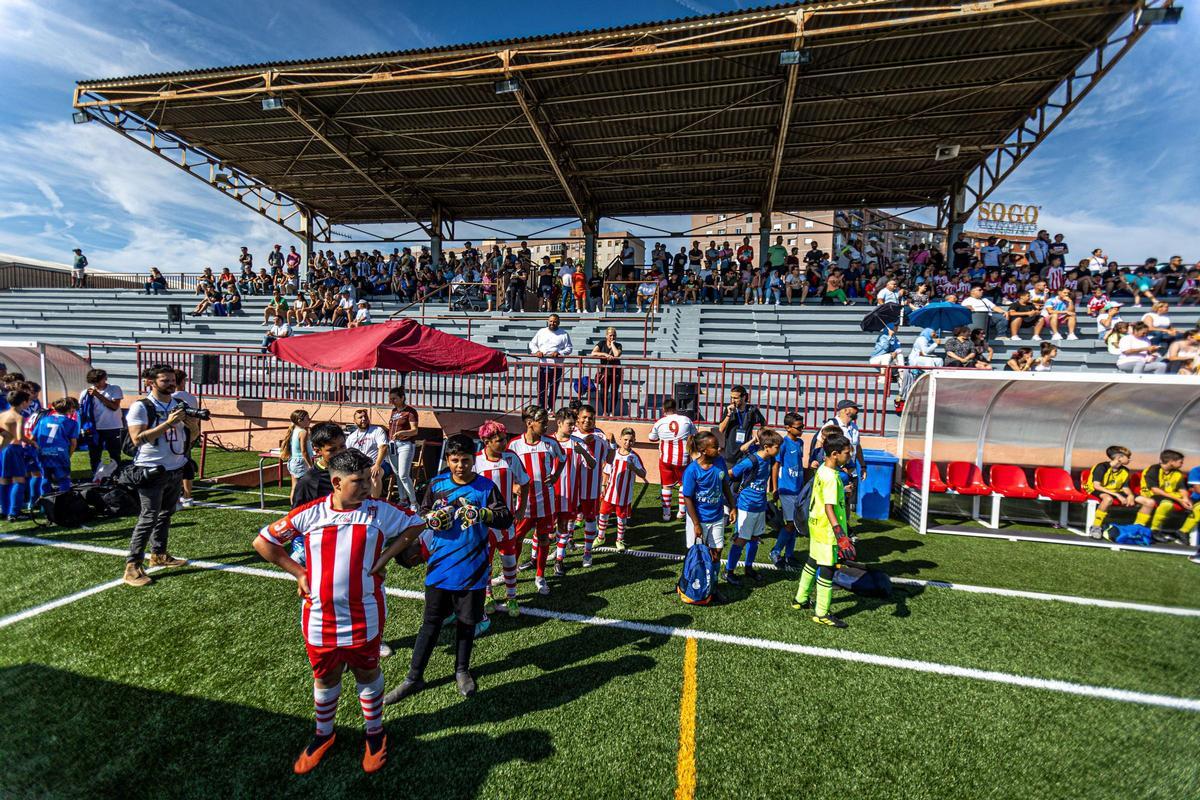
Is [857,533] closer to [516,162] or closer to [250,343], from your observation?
[516,162]

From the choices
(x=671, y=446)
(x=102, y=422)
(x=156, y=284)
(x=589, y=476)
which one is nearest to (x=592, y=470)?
(x=589, y=476)

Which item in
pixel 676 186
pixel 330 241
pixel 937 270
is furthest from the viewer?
pixel 330 241

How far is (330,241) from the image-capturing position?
23.9m

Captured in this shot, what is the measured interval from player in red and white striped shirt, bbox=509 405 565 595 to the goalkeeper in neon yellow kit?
259 cm

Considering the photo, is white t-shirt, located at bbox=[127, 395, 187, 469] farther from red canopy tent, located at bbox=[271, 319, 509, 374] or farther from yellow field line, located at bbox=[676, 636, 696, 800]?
yellow field line, located at bbox=[676, 636, 696, 800]

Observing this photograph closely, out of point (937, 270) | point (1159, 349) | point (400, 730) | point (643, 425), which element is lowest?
point (400, 730)

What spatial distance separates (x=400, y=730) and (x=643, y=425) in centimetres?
744

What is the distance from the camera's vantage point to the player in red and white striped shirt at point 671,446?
317 inches

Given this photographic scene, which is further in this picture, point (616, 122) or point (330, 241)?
point (330, 241)

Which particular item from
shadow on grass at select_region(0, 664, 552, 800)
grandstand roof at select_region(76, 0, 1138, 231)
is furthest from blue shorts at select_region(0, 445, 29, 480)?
grandstand roof at select_region(76, 0, 1138, 231)

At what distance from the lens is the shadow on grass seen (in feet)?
9.62

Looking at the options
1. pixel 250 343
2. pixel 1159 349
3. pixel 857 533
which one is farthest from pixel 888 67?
pixel 250 343

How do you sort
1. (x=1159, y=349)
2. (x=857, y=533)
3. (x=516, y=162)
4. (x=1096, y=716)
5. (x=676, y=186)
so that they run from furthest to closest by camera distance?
(x=676, y=186) < (x=516, y=162) < (x=857, y=533) < (x=1096, y=716) < (x=1159, y=349)

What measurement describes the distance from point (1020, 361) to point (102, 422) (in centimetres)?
1393
